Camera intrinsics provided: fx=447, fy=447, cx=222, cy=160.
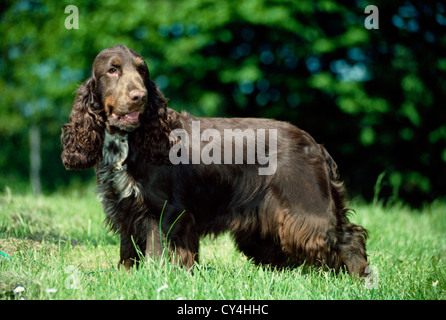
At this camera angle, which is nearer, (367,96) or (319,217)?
(319,217)

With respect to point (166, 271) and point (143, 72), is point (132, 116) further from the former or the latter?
point (166, 271)

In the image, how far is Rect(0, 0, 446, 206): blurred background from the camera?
882 cm

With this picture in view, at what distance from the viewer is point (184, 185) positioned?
10.3 feet

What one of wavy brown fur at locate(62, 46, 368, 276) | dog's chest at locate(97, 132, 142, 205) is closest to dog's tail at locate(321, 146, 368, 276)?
wavy brown fur at locate(62, 46, 368, 276)

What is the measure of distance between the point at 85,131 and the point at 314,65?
724 cm

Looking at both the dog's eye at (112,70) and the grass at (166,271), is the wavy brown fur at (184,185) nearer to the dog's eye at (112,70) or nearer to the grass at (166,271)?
the dog's eye at (112,70)

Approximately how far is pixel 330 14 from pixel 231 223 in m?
7.17

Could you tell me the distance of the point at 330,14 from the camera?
9.20 metres

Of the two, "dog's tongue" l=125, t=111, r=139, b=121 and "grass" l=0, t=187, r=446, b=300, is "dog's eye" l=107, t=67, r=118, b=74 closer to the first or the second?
"dog's tongue" l=125, t=111, r=139, b=121

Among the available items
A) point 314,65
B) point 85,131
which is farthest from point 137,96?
point 314,65

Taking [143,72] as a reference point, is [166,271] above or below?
below

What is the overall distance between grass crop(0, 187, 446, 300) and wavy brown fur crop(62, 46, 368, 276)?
0.69 ft
